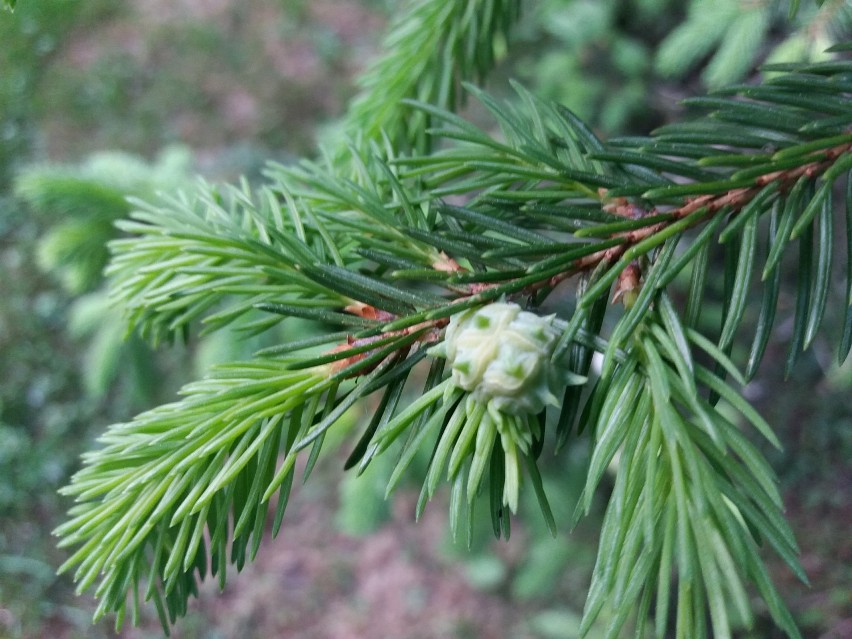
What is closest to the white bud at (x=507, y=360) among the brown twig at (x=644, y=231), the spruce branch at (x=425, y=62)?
the brown twig at (x=644, y=231)

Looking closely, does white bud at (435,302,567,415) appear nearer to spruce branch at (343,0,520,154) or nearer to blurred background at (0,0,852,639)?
spruce branch at (343,0,520,154)

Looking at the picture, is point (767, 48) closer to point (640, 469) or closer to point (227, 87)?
point (640, 469)

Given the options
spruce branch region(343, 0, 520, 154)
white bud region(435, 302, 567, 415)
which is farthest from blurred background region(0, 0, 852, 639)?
white bud region(435, 302, 567, 415)

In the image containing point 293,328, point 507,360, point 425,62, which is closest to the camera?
point 507,360

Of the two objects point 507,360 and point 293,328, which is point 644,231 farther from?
point 293,328

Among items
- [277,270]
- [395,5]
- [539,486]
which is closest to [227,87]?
[395,5]

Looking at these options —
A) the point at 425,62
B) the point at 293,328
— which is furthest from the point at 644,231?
the point at 293,328

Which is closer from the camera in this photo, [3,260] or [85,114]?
[3,260]

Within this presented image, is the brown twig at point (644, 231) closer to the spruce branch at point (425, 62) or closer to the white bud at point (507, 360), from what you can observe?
the white bud at point (507, 360)
